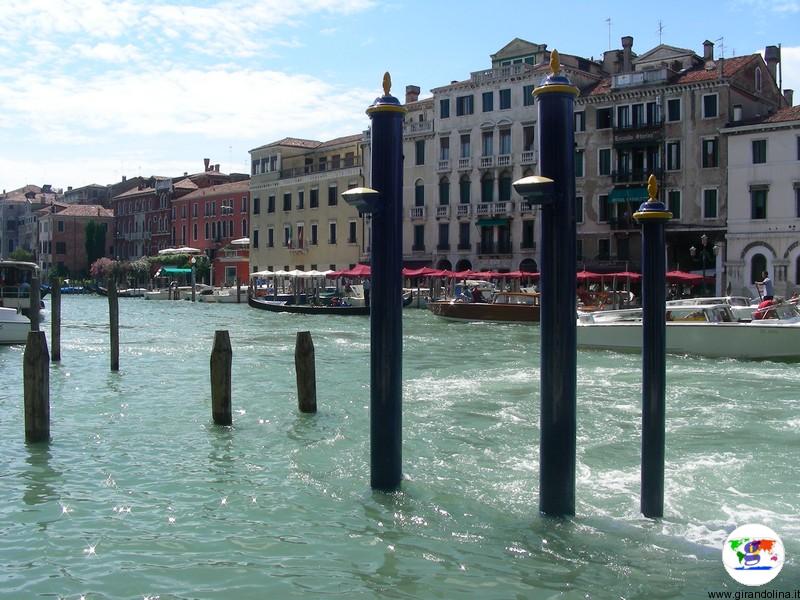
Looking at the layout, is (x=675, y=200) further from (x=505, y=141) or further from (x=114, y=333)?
(x=114, y=333)

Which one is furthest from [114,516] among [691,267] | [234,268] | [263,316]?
[234,268]

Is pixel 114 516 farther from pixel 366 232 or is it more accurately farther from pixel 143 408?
pixel 366 232

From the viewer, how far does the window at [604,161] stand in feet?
126

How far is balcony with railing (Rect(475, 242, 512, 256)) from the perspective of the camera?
42.8 meters

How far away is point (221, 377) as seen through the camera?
9.70 meters

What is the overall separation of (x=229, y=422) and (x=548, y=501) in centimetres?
527

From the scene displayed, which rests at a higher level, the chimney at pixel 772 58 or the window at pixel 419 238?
the chimney at pixel 772 58

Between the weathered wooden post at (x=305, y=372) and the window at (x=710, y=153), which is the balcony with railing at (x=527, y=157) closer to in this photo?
the window at (x=710, y=153)

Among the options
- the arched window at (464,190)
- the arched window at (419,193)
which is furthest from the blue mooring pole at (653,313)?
the arched window at (419,193)

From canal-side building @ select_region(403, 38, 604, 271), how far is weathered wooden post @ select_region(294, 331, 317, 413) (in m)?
31.4

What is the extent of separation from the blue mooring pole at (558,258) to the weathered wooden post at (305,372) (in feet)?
18.6

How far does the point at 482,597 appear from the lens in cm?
486

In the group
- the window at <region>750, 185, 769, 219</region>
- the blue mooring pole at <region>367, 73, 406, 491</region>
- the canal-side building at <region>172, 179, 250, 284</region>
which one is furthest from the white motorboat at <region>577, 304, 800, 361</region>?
→ the canal-side building at <region>172, 179, 250, 284</region>

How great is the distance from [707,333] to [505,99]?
26.4 m
